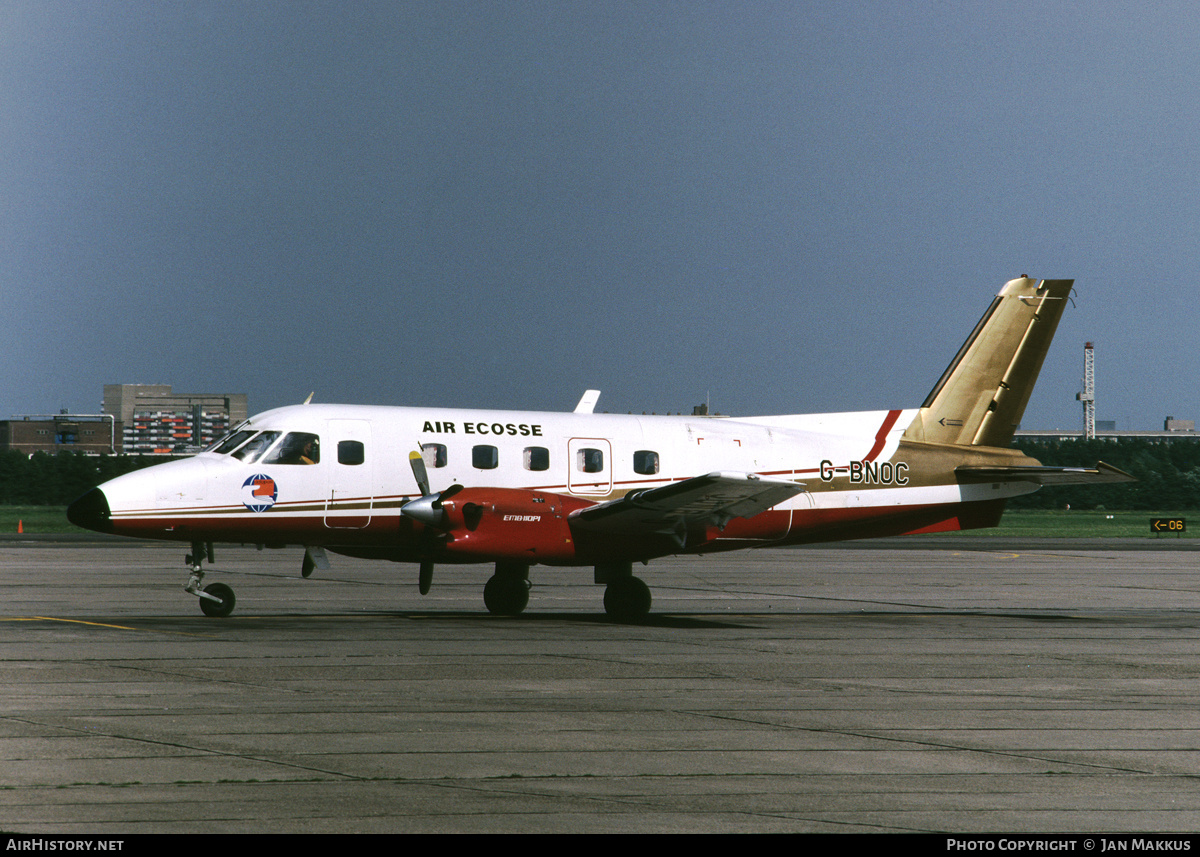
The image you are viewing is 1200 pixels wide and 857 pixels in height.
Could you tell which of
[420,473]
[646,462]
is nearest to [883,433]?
[646,462]

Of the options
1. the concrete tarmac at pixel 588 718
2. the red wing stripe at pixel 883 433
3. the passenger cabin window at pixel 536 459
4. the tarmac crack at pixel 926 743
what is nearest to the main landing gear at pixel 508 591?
the concrete tarmac at pixel 588 718

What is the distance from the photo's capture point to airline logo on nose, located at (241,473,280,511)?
19594 millimetres

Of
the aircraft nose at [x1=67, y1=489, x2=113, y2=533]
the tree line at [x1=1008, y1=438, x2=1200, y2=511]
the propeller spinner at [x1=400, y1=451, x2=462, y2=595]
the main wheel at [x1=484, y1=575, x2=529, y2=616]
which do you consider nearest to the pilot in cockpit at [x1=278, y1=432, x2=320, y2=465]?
the propeller spinner at [x1=400, y1=451, x2=462, y2=595]

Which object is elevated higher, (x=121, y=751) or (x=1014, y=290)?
(x=1014, y=290)

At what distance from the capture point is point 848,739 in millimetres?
10469

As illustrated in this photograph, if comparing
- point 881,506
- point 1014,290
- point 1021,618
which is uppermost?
point 1014,290

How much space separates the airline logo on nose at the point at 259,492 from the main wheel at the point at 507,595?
13.0ft

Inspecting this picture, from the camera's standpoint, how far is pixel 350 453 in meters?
20.3

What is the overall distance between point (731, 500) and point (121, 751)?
1203cm

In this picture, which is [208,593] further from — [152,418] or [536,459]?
[152,418]

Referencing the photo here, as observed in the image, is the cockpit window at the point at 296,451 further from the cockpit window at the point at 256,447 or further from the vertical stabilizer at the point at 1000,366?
the vertical stabilizer at the point at 1000,366

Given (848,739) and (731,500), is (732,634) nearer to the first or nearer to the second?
(731,500)

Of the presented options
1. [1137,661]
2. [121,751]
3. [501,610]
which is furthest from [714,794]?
[501,610]

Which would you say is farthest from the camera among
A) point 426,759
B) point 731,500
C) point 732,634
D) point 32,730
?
point 731,500
